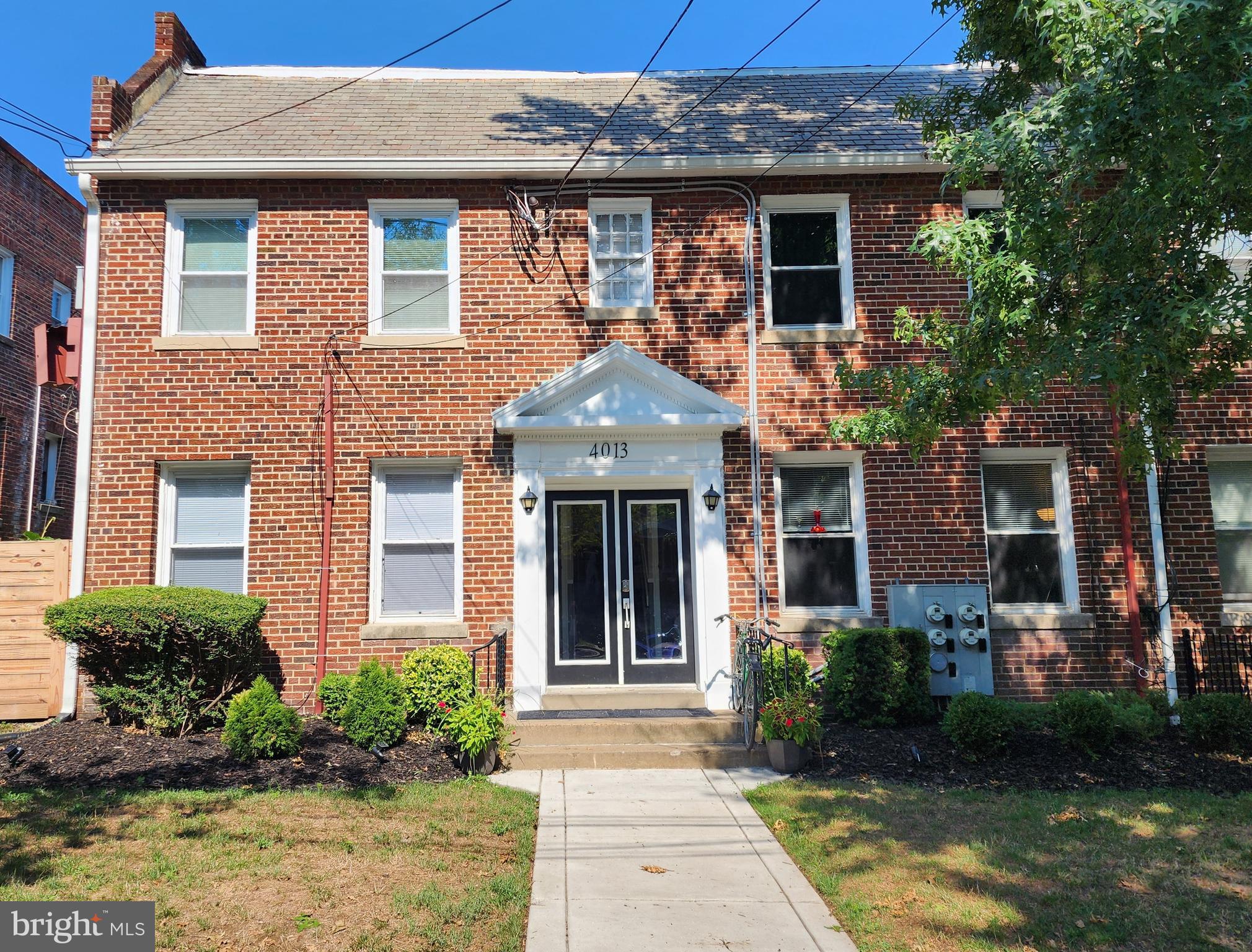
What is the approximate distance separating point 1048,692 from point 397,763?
713 centimetres

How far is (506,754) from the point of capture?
8430 mm

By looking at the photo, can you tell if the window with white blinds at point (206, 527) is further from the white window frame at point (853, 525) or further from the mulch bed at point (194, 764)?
the white window frame at point (853, 525)

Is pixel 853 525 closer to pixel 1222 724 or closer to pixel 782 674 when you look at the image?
pixel 782 674

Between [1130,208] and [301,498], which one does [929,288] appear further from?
[301,498]

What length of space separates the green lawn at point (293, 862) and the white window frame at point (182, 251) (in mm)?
5457

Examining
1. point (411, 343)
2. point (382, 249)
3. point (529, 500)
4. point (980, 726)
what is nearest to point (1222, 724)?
point (980, 726)

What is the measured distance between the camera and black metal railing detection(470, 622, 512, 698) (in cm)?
969

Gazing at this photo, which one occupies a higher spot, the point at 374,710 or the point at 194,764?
the point at 374,710

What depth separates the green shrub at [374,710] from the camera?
836 centimetres

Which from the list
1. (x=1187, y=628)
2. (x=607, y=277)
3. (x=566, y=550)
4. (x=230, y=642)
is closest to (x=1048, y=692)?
(x=1187, y=628)

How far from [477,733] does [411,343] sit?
183 inches

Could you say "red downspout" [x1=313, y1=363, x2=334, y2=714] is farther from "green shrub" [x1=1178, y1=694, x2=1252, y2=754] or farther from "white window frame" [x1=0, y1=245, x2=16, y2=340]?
"white window frame" [x1=0, y1=245, x2=16, y2=340]

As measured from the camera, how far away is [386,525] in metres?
10.3

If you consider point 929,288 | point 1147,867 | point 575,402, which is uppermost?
point 929,288
